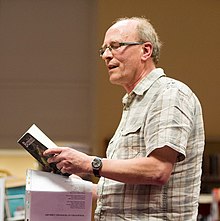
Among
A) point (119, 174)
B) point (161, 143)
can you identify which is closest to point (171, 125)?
point (161, 143)

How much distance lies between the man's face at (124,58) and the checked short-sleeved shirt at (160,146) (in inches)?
2.6

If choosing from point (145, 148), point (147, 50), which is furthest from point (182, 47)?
point (145, 148)

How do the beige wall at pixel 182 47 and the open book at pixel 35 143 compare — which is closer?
the open book at pixel 35 143

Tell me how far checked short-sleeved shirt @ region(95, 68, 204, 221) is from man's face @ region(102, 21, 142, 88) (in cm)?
7

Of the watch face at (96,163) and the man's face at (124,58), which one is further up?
the man's face at (124,58)

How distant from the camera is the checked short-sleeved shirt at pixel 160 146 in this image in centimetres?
184

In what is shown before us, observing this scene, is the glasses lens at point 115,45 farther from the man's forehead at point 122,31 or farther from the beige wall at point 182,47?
the beige wall at point 182,47

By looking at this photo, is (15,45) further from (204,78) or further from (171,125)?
(171,125)

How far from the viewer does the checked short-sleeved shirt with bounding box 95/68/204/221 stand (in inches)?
72.4

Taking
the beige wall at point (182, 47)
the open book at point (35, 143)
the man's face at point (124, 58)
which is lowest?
the open book at point (35, 143)

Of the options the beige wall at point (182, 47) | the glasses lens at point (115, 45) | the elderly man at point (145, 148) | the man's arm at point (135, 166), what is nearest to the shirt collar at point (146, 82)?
the elderly man at point (145, 148)

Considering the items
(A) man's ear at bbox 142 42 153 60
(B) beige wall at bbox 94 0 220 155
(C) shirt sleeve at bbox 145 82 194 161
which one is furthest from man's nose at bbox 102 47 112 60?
(B) beige wall at bbox 94 0 220 155

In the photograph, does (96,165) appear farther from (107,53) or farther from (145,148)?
(107,53)

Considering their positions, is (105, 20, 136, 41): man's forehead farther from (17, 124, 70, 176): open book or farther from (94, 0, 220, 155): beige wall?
(94, 0, 220, 155): beige wall
